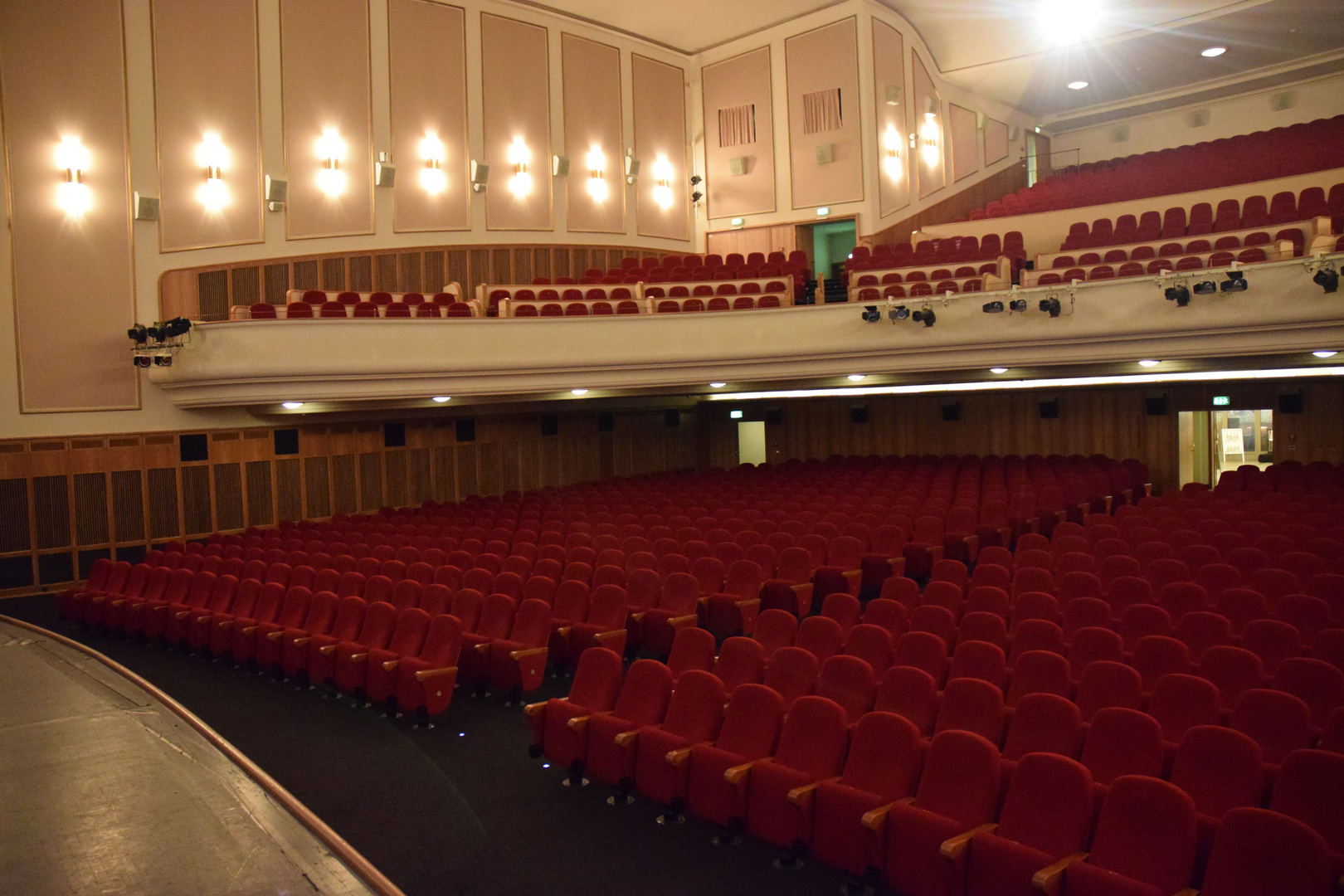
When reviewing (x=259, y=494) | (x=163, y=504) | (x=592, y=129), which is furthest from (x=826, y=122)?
(x=163, y=504)

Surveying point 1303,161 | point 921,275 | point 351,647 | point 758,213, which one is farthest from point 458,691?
point 1303,161

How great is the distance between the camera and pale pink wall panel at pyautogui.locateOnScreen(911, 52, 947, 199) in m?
14.9

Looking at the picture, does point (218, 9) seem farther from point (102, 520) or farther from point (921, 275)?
point (921, 275)

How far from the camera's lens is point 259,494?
36.2 ft

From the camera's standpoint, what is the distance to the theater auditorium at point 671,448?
359cm

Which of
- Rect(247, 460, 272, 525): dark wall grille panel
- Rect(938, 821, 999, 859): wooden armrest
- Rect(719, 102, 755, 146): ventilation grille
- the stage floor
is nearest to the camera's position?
Rect(938, 821, 999, 859): wooden armrest

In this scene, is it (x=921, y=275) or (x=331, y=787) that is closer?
(x=331, y=787)

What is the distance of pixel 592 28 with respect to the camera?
45.0ft

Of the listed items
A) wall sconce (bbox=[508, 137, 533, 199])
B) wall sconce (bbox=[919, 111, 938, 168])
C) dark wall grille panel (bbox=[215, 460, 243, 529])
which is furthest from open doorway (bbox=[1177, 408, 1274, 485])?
dark wall grille panel (bbox=[215, 460, 243, 529])

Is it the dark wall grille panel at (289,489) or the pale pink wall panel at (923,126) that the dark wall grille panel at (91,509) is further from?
the pale pink wall panel at (923,126)

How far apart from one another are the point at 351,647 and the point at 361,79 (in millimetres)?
8753

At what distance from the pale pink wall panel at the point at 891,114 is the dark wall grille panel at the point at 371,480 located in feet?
26.6

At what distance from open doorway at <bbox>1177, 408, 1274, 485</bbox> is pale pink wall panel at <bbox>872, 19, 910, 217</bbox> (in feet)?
17.3

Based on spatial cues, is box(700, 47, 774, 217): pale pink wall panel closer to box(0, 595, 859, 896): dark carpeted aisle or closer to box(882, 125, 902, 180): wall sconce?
box(882, 125, 902, 180): wall sconce
